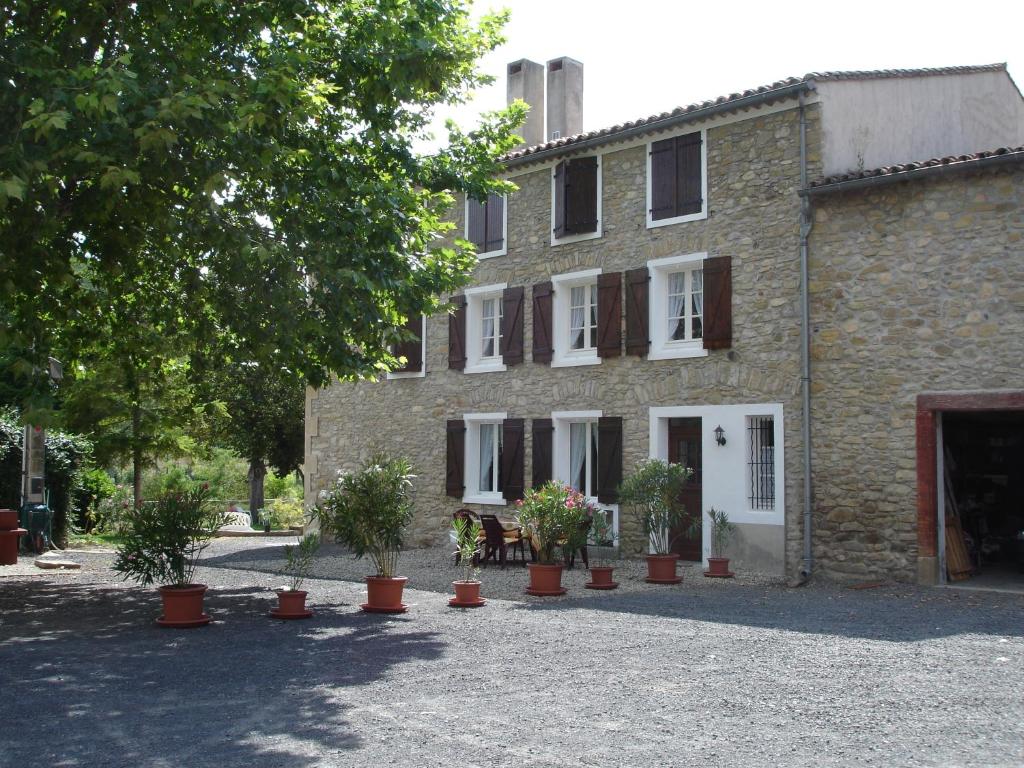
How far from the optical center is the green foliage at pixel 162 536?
9547mm

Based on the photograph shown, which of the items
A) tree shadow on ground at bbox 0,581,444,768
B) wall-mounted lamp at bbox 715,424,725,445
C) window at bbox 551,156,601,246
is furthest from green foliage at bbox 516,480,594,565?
window at bbox 551,156,601,246

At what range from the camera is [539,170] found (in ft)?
57.6

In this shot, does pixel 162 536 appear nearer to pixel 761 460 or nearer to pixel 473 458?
pixel 761 460

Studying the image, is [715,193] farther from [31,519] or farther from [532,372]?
[31,519]

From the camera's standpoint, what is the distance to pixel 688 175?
50.7ft

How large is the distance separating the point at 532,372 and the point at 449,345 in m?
2.17

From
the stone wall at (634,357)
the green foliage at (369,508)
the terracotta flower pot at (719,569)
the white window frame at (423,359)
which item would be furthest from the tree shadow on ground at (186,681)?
the white window frame at (423,359)

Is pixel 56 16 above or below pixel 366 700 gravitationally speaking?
above

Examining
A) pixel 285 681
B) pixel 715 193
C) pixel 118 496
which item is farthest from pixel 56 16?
pixel 118 496

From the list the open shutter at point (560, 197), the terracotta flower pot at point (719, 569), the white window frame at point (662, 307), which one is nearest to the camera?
the terracotta flower pot at point (719, 569)

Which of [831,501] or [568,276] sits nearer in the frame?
[831,501]

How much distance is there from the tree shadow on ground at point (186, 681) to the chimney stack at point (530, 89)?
11.8 m

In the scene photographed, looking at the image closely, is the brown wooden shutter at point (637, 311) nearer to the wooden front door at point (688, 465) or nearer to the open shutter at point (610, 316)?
the open shutter at point (610, 316)

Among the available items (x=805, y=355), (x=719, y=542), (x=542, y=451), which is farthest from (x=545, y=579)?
(x=542, y=451)
